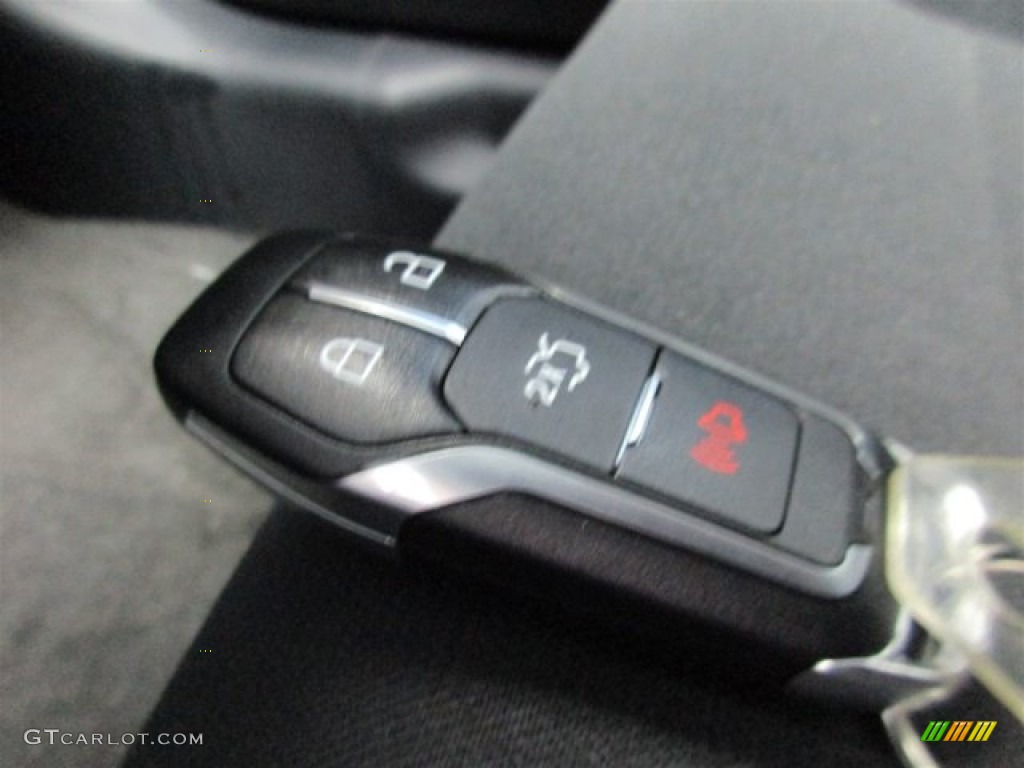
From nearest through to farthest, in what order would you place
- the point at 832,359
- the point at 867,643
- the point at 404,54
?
→ the point at 867,643 → the point at 832,359 → the point at 404,54

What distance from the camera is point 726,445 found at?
1.09 feet

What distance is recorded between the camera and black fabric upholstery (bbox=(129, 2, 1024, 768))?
0.33 m

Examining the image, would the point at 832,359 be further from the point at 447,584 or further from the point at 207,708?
the point at 207,708

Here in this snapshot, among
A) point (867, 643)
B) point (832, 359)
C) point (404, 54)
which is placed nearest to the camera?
point (867, 643)

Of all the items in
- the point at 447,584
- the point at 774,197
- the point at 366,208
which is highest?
the point at 774,197

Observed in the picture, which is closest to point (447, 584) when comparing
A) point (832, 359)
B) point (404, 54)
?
point (832, 359)

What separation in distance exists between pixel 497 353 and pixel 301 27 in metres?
0.57

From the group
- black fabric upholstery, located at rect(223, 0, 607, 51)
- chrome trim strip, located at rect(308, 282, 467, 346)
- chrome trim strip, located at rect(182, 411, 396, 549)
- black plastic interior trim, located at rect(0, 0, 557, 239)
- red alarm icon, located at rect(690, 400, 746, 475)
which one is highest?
red alarm icon, located at rect(690, 400, 746, 475)

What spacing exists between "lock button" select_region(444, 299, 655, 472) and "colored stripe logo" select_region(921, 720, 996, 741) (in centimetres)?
16

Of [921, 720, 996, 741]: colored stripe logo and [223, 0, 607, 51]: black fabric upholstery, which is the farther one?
[223, 0, 607, 51]: black fabric upholstery

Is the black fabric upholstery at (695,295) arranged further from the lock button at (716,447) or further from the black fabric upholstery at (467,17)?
the black fabric upholstery at (467,17)

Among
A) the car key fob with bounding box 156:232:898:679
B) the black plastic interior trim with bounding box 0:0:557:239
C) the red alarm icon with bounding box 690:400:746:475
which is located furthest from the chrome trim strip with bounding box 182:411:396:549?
the black plastic interior trim with bounding box 0:0:557:239

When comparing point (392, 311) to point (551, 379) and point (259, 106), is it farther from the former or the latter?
point (259, 106)

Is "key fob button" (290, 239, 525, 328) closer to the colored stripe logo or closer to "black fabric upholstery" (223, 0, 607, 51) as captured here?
the colored stripe logo
